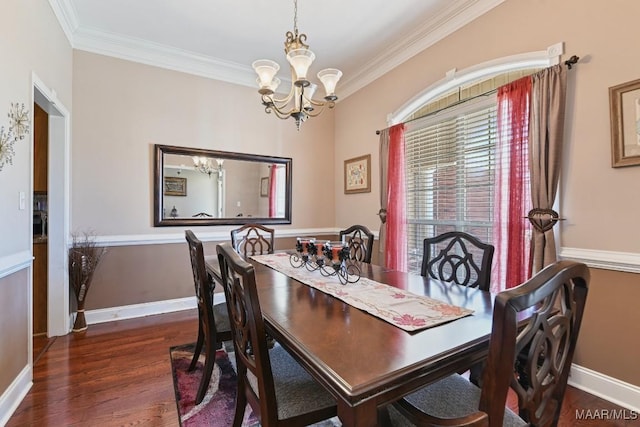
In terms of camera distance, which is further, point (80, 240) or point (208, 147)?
point (208, 147)

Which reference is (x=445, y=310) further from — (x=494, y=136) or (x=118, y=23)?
(x=118, y=23)

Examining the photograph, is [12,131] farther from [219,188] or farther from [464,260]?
[464,260]

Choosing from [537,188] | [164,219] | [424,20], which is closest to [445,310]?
[537,188]

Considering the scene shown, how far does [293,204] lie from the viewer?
4.26 metres

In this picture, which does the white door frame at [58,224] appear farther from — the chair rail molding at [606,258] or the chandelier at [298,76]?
the chair rail molding at [606,258]

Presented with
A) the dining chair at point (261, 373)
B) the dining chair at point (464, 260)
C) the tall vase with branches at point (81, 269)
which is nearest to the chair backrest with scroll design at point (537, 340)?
the dining chair at point (261, 373)

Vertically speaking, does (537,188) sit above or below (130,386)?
above

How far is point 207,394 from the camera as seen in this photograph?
1923 mm

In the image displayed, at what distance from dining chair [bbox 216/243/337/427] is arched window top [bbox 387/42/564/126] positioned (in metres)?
2.43

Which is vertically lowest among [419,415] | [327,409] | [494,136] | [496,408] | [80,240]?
[327,409]

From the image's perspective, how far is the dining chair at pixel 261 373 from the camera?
3.36 feet

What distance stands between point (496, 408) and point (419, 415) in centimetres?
24

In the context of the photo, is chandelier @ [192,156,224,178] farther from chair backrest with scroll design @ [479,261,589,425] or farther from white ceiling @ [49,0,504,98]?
chair backrest with scroll design @ [479,261,589,425]

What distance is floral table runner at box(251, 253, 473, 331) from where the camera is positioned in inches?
45.5
